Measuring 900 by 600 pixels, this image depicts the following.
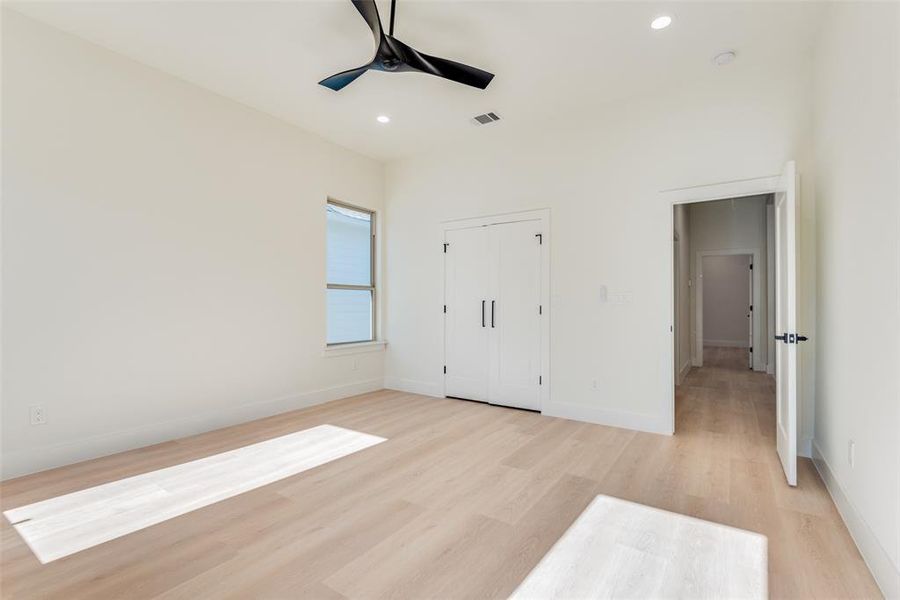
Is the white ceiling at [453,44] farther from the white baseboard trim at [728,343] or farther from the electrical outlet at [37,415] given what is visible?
the white baseboard trim at [728,343]

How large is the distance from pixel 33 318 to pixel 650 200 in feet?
15.7

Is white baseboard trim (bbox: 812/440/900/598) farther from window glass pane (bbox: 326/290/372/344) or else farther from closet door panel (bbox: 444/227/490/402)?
window glass pane (bbox: 326/290/372/344)

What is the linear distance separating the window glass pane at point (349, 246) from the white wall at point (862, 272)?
4478 mm

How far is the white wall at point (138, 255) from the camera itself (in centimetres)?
277

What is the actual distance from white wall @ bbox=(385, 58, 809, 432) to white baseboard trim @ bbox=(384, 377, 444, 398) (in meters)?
1.44

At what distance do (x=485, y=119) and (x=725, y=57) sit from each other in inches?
80.9

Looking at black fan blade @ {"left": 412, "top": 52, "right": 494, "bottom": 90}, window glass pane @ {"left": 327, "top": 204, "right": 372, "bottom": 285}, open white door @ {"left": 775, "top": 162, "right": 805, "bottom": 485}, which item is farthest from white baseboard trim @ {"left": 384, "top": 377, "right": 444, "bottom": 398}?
black fan blade @ {"left": 412, "top": 52, "right": 494, "bottom": 90}

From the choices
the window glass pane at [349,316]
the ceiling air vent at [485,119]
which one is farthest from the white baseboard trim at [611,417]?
the ceiling air vent at [485,119]

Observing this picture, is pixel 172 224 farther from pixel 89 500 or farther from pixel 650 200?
pixel 650 200

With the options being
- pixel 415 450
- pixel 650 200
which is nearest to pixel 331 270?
pixel 415 450

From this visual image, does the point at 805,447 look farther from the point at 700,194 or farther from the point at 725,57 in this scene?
the point at 725,57

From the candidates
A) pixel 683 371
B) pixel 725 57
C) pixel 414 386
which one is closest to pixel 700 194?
pixel 725 57

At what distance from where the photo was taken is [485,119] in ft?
14.0

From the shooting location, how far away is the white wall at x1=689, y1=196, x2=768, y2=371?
6.91 m
